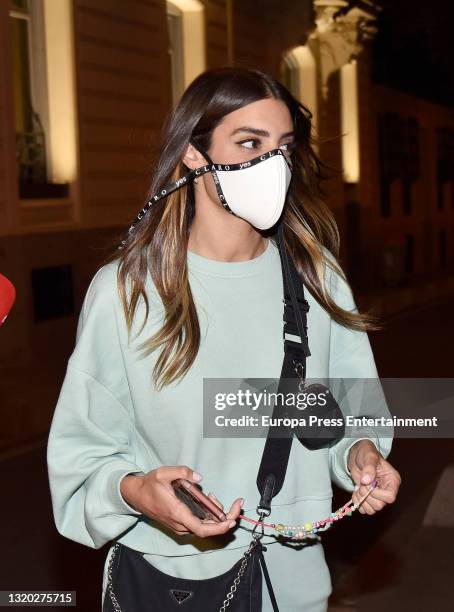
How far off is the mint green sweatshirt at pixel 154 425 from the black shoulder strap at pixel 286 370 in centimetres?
3

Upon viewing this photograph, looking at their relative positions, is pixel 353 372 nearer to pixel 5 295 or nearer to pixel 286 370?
pixel 286 370

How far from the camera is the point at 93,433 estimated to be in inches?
94.0

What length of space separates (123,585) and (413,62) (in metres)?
27.0

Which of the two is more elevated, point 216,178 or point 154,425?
point 216,178

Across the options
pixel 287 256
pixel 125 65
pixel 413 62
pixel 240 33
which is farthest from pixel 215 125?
pixel 413 62

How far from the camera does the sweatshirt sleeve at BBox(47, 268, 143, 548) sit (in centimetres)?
234

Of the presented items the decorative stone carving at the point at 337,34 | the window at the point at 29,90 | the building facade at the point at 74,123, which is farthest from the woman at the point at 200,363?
the decorative stone carving at the point at 337,34

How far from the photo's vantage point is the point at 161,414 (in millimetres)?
2395

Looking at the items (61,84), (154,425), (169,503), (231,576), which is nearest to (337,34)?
(61,84)

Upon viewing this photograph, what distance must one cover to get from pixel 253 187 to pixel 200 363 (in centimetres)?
47

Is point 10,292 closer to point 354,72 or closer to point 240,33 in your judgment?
point 240,33

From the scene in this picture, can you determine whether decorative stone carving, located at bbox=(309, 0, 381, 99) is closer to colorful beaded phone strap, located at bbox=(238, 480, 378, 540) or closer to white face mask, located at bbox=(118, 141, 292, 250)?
white face mask, located at bbox=(118, 141, 292, 250)

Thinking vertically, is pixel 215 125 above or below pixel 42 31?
below

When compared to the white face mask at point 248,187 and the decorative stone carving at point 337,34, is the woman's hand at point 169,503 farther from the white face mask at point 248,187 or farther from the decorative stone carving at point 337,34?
the decorative stone carving at point 337,34
